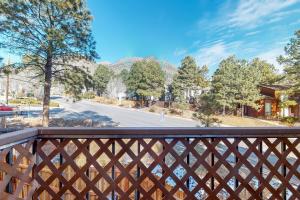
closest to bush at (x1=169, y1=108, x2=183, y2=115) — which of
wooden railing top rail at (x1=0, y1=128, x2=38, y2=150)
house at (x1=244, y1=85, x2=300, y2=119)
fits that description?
house at (x1=244, y1=85, x2=300, y2=119)

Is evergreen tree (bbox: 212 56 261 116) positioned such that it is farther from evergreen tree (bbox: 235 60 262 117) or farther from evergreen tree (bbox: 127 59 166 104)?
evergreen tree (bbox: 127 59 166 104)

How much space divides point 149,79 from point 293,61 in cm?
1222

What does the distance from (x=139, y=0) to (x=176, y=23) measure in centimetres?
437

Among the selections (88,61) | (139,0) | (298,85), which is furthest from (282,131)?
(139,0)

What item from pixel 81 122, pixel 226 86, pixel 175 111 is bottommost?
pixel 81 122

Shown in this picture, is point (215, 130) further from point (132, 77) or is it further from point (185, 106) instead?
point (132, 77)

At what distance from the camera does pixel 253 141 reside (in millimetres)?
1336

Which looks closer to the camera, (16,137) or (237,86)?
(16,137)

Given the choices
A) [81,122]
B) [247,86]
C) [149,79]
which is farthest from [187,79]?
[81,122]

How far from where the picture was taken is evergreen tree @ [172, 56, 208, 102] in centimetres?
1809

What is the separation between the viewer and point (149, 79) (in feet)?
67.8

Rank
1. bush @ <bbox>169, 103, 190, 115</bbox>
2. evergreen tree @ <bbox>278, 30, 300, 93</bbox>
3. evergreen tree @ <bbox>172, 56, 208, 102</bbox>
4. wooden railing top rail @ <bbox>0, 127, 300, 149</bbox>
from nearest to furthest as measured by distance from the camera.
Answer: wooden railing top rail @ <bbox>0, 127, 300, 149</bbox> → evergreen tree @ <bbox>278, 30, 300, 93</bbox> → bush @ <bbox>169, 103, 190, 115</bbox> → evergreen tree @ <bbox>172, 56, 208, 102</bbox>

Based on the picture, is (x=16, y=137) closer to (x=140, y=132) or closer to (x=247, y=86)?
(x=140, y=132)

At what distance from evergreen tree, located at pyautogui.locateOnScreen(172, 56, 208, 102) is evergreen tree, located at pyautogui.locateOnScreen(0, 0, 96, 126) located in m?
10.6
